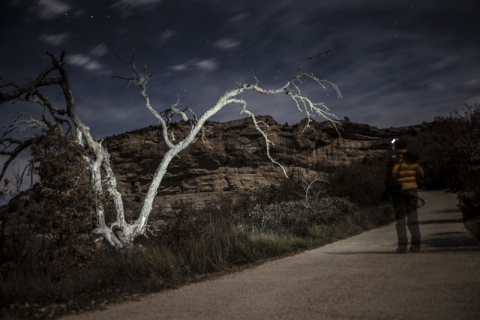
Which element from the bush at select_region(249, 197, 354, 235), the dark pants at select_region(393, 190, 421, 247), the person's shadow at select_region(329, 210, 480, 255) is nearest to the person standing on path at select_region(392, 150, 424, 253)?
the dark pants at select_region(393, 190, 421, 247)

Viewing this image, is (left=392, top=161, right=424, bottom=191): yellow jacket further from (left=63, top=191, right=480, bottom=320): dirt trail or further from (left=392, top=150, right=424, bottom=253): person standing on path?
(left=63, top=191, right=480, bottom=320): dirt trail

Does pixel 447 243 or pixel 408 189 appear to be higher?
pixel 408 189

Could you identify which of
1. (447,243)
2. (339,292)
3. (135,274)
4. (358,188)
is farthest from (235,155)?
(339,292)

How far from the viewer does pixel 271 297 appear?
4.34m

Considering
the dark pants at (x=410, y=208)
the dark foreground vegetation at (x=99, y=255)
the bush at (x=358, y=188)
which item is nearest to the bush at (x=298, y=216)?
Answer: the dark foreground vegetation at (x=99, y=255)

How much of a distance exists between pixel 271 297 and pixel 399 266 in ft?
7.59

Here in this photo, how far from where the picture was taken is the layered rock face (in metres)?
37.2

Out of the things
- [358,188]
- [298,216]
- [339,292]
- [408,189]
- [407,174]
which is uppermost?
[407,174]

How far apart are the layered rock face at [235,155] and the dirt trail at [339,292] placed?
2980 cm

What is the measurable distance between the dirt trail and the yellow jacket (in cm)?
120

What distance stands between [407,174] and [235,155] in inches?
1268

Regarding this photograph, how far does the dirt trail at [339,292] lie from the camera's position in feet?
11.7

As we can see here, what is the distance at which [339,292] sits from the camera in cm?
431

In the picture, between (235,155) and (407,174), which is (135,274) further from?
(235,155)
